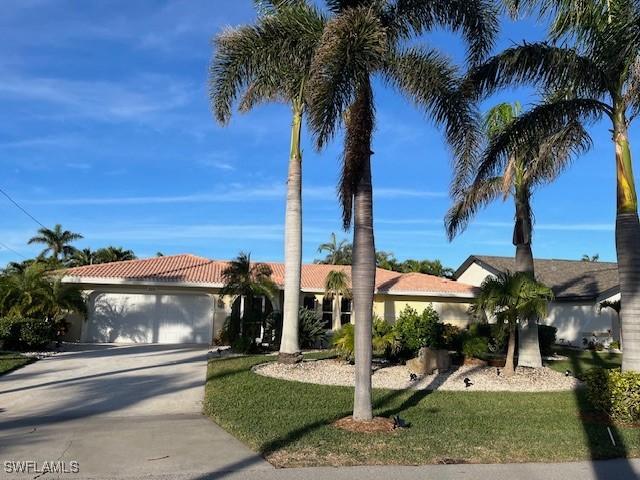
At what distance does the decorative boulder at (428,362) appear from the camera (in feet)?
48.7

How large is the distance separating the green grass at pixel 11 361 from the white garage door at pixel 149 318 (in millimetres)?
5813

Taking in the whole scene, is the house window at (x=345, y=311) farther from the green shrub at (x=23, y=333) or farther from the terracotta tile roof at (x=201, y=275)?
the green shrub at (x=23, y=333)

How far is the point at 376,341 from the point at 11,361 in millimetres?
9705

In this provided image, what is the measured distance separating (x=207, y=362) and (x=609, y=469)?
12.0m

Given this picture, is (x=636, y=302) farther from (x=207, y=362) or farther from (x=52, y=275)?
(x=52, y=275)

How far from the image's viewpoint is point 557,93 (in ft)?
38.4

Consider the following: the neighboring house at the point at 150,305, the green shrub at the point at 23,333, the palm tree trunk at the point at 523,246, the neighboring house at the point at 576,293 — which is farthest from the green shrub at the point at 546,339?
the green shrub at the point at 23,333

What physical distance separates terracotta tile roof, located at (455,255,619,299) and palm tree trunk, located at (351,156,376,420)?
21.6 meters

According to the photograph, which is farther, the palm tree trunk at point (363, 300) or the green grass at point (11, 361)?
the green grass at point (11, 361)

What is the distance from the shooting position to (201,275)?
2464 centimetres

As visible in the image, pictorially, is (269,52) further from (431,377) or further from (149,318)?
(149,318)

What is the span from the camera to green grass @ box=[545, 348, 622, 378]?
17109 mm

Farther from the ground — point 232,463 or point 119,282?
point 119,282

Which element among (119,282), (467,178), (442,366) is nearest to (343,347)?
(442,366)
